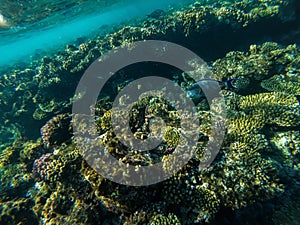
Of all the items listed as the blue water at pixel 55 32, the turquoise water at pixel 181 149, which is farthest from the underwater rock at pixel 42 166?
the blue water at pixel 55 32

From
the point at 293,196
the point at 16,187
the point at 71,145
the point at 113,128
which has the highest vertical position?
the point at 113,128

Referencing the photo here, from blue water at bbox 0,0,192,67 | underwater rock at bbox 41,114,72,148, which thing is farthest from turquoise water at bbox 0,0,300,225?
blue water at bbox 0,0,192,67

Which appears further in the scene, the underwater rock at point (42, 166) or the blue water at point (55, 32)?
the blue water at point (55, 32)

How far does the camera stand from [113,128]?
4.25m

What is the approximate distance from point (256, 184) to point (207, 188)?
860 millimetres

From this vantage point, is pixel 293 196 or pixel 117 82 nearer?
pixel 293 196

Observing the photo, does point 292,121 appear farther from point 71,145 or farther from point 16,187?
point 16,187

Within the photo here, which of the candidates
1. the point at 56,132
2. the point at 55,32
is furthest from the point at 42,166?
the point at 55,32

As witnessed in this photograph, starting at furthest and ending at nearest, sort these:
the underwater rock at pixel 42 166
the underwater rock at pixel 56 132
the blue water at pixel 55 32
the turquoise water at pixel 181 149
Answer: the blue water at pixel 55 32 < the underwater rock at pixel 56 132 < the underwater rock at pixel 42 166 < the turquoise water at pixel 181 149

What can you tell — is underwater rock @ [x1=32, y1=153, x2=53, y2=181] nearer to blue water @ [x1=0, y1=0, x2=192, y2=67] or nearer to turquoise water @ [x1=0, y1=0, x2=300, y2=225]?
turquoise water @ [x1=0, y1=0, x2=300, y2=225]

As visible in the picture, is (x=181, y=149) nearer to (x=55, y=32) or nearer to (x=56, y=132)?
(x=56, y=132)

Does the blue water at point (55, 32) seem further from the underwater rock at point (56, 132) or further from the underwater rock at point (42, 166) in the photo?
the underwater rock at point (42, 166)

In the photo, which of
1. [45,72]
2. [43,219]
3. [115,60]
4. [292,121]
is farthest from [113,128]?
[45,72]

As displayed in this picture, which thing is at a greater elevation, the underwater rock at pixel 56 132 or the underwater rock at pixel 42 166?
the underwater rock at pixel 56 132
